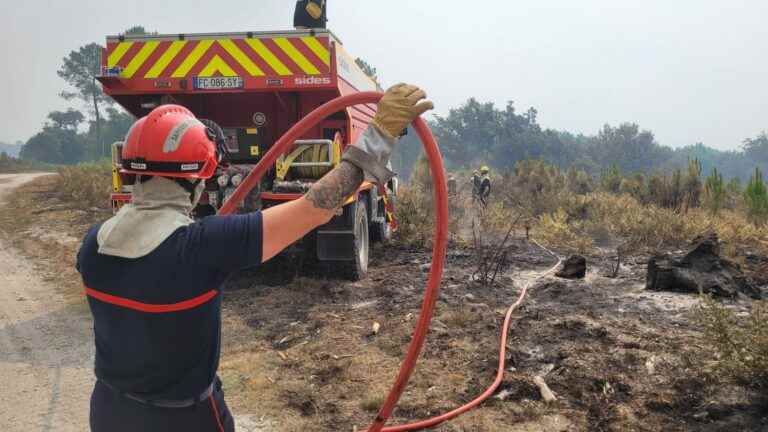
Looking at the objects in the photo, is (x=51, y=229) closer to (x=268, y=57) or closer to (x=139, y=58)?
(x=139, y=58)

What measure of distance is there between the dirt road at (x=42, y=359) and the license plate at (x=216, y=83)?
9.16 ft

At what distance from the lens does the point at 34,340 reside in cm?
520

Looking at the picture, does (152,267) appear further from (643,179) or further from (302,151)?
(643,179)

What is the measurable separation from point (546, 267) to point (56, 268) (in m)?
7.17

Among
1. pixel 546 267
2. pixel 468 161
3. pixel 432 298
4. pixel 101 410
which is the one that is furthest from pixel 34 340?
pixel 468 161

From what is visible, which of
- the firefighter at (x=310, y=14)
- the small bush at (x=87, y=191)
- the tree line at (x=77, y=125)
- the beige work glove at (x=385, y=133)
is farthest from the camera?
the tree line at (x=77, y=125)

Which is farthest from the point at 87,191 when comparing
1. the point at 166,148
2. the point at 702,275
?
the point at 166,148

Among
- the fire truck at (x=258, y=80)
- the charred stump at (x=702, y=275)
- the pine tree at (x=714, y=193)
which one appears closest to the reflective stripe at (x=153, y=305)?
the fire truck at (x=258, y=80)

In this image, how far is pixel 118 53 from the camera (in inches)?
252

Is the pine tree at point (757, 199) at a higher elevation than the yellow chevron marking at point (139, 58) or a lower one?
lower

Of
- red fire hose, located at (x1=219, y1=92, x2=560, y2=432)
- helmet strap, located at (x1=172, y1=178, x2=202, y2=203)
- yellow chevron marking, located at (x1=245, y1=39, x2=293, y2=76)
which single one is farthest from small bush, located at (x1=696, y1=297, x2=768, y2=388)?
yellow chevron marking, located at (x1=245, y1=39, x2=293, y2=76)

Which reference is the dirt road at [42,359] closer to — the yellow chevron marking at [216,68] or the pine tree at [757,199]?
the yellow chevron marking at [216,68]

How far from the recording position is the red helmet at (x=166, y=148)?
5.61ft

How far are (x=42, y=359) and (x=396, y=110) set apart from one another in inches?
174
